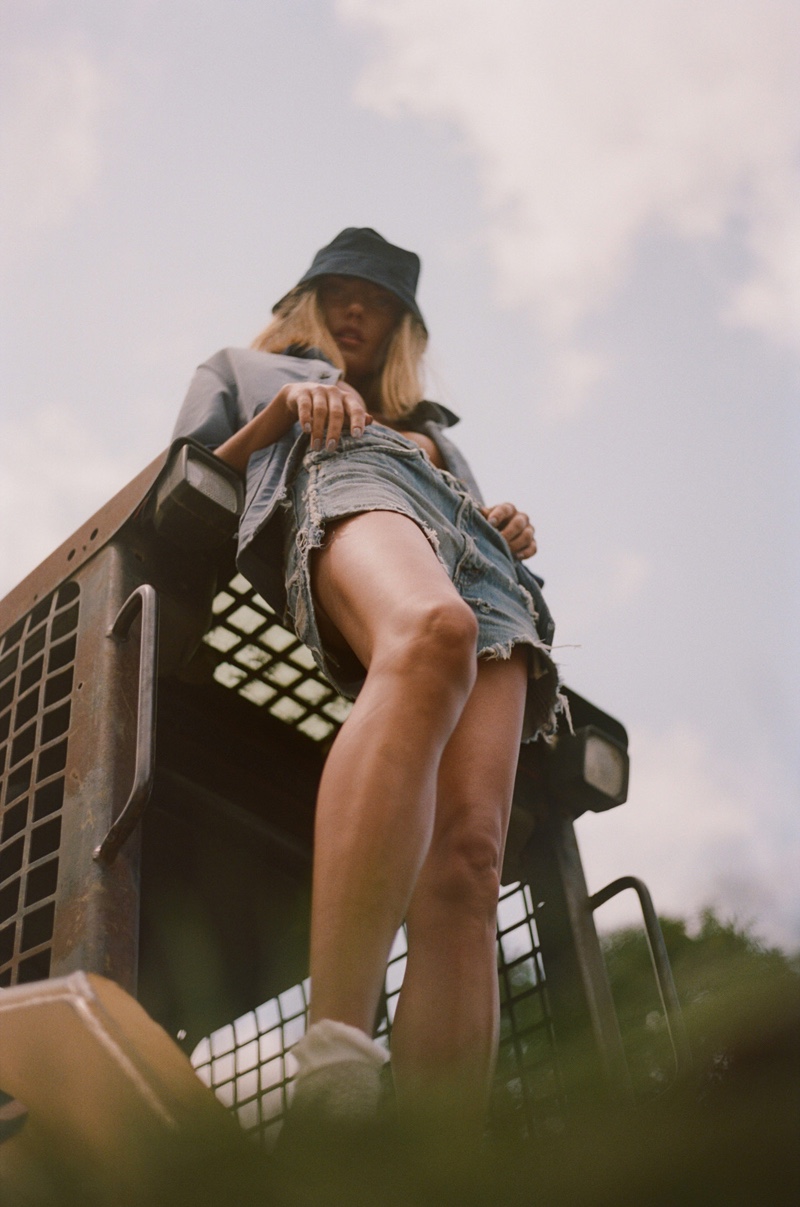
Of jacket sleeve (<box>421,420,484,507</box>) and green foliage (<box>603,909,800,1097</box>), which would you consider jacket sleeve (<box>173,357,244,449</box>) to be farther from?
green foliage (<box>603,909,800,1097</box>)

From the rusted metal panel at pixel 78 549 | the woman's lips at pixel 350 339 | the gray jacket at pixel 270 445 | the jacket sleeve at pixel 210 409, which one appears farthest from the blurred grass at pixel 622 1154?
the woman's lips at pixel 350 339

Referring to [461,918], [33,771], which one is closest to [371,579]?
[461,918]

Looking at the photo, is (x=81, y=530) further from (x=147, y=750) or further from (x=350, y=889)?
(x=350, y=889)

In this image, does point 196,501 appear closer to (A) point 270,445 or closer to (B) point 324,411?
(A) point 270,445

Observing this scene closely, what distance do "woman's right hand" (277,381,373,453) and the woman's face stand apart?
674 mm

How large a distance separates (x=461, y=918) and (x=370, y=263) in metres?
1.61

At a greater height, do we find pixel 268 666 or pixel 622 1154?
pixel 268 666

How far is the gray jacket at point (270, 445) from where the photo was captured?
1.88 m

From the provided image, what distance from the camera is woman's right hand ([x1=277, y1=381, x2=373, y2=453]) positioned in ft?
6.08

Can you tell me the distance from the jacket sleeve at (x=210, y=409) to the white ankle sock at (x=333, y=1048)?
1.27m

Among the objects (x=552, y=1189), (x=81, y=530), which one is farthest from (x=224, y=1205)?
(x=81, y=530)

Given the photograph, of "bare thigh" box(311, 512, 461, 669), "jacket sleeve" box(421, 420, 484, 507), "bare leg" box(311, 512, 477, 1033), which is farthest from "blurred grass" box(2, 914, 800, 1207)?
"jacket sleeve" box(421, 420, 484, 507)

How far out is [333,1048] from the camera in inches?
41.4

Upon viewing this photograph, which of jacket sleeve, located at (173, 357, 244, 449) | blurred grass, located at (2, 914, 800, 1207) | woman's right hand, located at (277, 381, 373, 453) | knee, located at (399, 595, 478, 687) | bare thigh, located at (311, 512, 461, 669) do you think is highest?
jacket sleeve, located at (173, 357, 244, 449)
